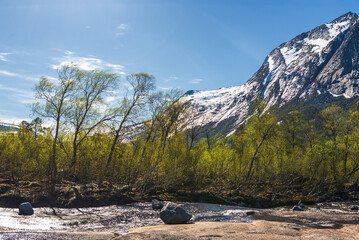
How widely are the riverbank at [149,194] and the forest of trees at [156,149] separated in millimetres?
944

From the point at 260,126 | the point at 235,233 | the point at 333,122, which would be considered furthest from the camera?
the point at 333,122

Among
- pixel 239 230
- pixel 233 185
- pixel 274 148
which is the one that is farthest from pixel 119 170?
pixel 274 148

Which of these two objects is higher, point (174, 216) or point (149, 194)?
point (174, 216)

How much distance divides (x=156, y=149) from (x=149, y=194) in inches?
190

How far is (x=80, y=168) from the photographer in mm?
25453

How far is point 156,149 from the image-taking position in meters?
28.7

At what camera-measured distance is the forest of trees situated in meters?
24.1

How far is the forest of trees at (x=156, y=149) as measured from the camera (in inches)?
949

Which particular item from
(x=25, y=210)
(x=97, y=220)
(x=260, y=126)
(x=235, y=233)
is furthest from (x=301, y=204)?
(x=25, y=210)

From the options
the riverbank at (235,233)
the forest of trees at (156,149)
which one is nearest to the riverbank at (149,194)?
the forest of trees at (156,149)

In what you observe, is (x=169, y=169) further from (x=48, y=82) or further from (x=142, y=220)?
(x=48, y=82)

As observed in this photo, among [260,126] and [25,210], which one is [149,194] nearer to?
[25,210]

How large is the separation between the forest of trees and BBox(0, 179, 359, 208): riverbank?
944 mm

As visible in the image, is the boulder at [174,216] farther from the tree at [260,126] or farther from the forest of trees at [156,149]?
the tree at [260,126]
